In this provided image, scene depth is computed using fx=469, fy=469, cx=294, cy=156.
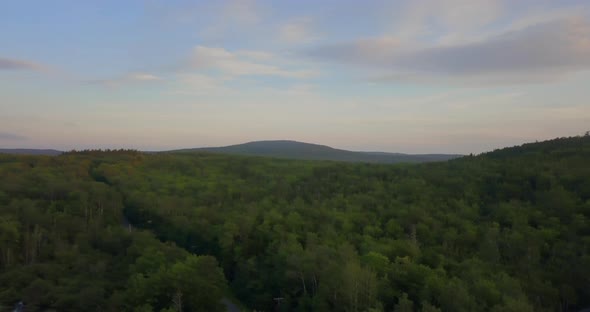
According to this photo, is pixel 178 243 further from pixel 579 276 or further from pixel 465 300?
pixel 579 276

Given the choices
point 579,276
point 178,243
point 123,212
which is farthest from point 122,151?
point 579,276

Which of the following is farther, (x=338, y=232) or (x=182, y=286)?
(x=338, y=232)

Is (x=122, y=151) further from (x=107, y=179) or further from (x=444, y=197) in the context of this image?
(x=444, y=197)

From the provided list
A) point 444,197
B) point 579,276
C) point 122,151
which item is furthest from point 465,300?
point 122,151

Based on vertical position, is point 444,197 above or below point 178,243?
above

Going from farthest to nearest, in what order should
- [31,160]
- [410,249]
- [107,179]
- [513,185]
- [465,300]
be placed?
1. [31,160]
2. [107,179]
3. [513,185]
4. [410,249]
5. [465,300]

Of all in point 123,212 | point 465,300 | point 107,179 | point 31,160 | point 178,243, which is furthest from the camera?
point 31,160
